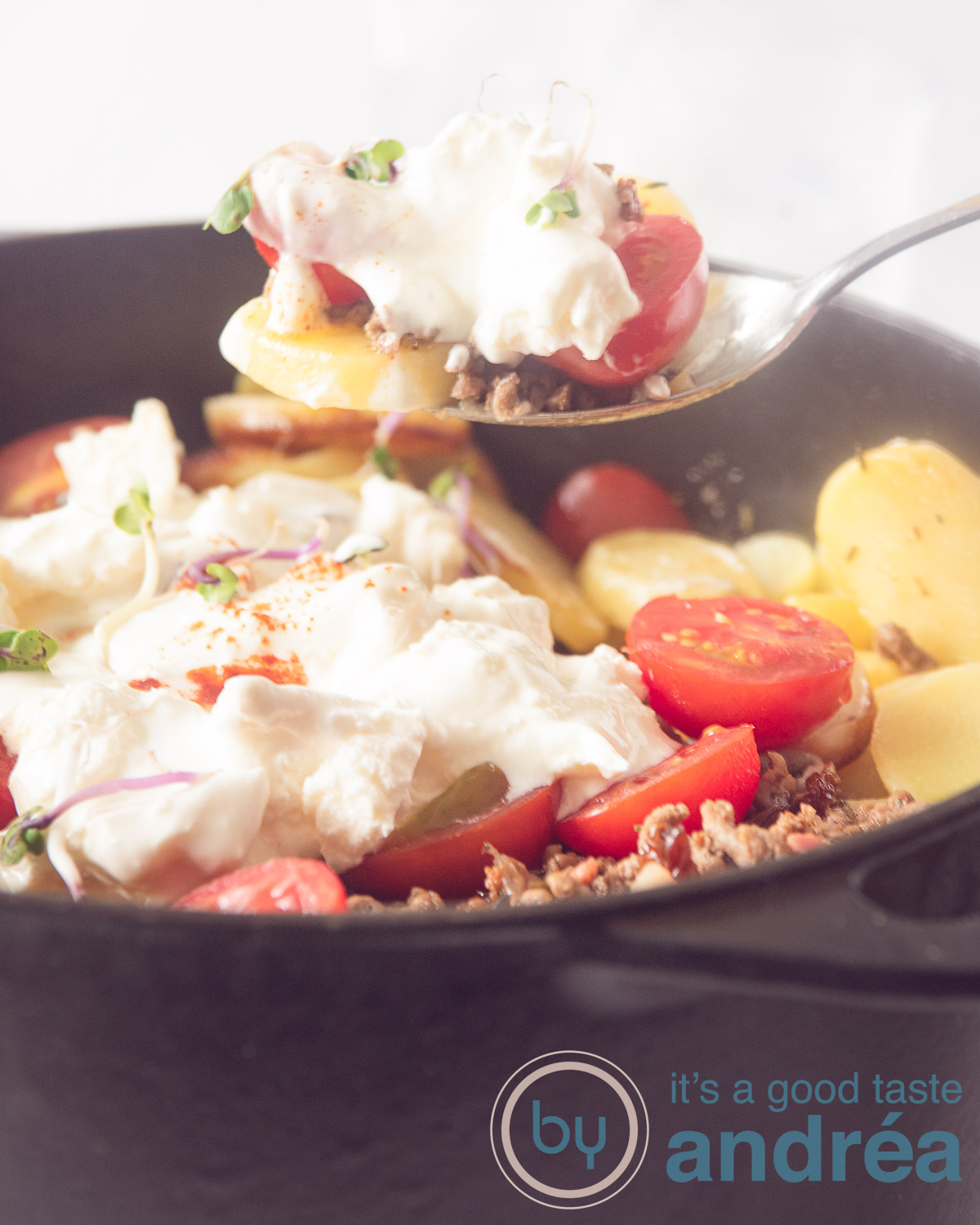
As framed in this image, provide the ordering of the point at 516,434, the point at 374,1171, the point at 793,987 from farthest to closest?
the point at 516,434, the point at 374,1171, the point at 793,987

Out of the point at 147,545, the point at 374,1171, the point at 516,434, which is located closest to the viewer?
the point at 374,1171

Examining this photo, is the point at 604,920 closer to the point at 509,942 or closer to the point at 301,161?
the point at 509,942

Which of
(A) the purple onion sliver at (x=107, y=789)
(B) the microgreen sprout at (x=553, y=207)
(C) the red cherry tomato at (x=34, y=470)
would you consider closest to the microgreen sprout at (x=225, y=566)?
(A) the purple onion sliver at (x=107, y=789)

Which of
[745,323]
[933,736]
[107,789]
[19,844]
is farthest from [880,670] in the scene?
[19,844]

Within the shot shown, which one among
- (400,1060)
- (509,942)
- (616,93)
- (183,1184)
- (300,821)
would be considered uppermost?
(616,93)

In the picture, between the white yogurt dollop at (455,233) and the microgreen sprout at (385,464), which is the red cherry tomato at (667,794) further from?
the microgreen sprout at (385,464)

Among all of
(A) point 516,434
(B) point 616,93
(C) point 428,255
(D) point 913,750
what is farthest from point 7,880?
(B) point 616,93

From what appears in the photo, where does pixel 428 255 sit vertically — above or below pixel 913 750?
above
